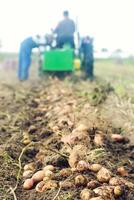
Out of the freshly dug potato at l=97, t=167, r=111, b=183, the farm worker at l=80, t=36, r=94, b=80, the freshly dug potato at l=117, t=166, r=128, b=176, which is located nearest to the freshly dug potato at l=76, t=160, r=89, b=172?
the freshly dug potato at l=97, t=167, r=111, b=183

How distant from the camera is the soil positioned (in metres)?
3.14

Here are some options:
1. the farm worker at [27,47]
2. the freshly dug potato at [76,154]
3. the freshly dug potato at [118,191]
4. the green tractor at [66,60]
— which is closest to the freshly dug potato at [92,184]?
the freshly dug potato at [118,191]

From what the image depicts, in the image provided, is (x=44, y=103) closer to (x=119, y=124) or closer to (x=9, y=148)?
(x=119, y=124)

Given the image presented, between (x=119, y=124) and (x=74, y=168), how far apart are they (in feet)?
5.71

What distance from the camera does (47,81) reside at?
9234mm

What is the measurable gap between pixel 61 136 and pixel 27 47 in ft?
19.1

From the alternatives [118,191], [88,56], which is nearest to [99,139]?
[118,191]

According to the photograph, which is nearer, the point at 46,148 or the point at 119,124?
the point at 46,148

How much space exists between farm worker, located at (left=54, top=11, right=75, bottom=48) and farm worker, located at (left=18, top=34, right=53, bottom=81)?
209 mm

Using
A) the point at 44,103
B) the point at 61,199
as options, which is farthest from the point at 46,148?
the point at 44,103

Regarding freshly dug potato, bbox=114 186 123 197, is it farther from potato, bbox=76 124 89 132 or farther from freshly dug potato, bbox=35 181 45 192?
potato, bbox=76 124 89 132

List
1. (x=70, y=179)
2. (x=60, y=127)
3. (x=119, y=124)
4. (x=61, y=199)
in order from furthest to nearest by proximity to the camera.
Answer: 1. (x=119, y=124)
2. (x=60, y=127)
3. (x=70, y=179)
4. (x=61, y=199)

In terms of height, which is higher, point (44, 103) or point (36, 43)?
point (36, 43)

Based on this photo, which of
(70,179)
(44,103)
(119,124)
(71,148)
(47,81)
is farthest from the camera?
(47,81)
